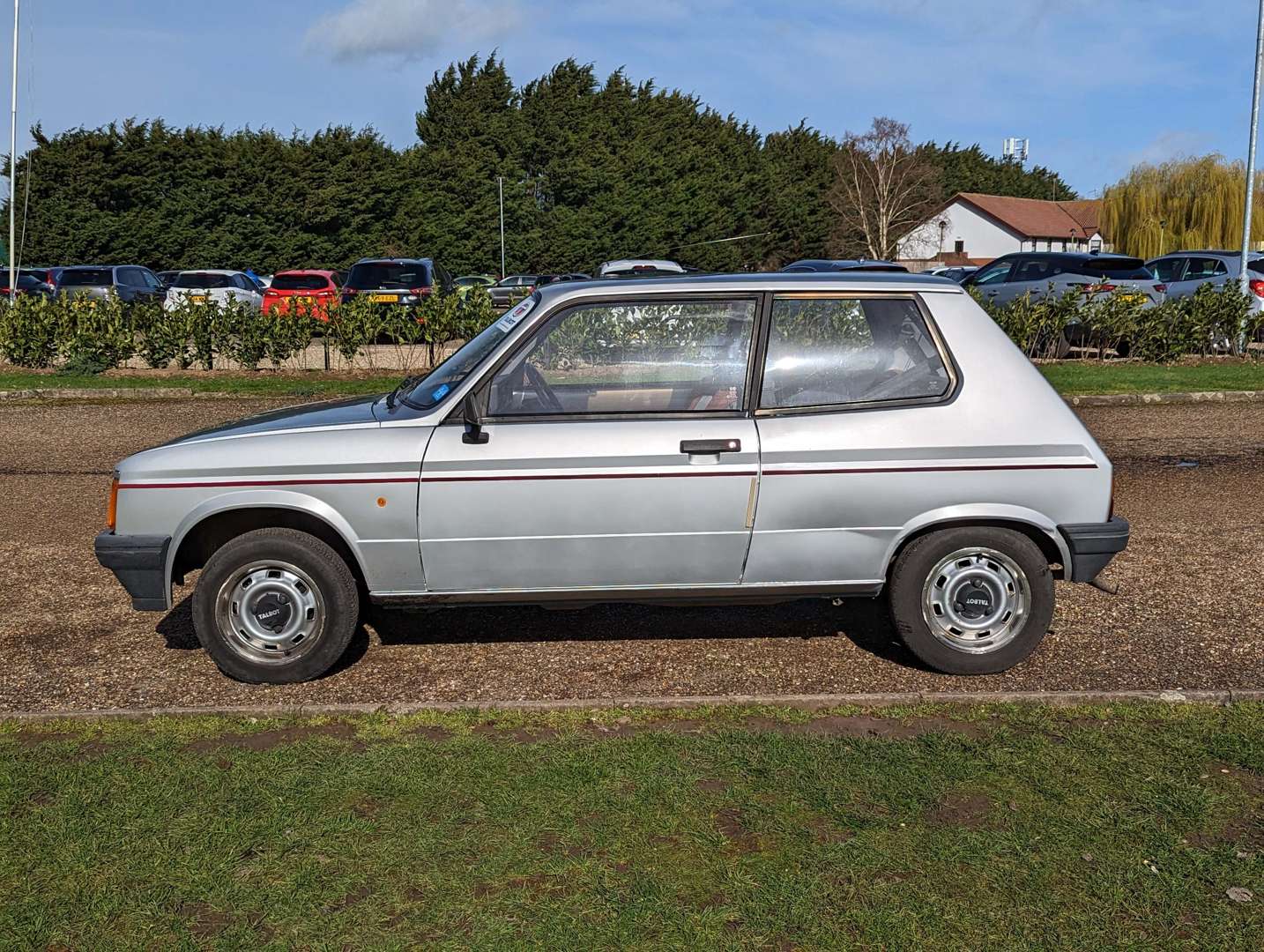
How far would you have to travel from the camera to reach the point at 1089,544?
5605mm

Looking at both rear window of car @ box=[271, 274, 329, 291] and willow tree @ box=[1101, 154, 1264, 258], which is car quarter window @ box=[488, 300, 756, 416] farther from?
willow tree @ box=[1101, 154, 1264, 258]

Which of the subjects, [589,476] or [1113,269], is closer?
[589,476]

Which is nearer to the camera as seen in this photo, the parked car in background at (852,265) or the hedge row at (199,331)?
the hedge row at (199,331)

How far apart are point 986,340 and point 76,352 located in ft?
54.8

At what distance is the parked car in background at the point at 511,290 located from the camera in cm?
3361

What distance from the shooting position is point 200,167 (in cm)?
5338

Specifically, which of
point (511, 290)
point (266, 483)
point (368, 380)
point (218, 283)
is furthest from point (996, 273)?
point (266, 483)

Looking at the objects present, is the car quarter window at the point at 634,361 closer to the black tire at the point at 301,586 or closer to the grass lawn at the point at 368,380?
the black tire at the point at 301,586

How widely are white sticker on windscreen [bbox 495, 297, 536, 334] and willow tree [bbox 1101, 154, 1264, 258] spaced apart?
5052 cm

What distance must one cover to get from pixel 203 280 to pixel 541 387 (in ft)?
94.8

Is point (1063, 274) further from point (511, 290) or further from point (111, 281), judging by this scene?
point (111, 281)

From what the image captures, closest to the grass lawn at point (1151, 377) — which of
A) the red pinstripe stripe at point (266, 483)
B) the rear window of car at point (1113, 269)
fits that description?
the rear window of car at point (1113, 269)

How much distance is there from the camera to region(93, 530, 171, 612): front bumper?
5.54 m

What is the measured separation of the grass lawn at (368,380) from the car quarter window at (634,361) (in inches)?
445
